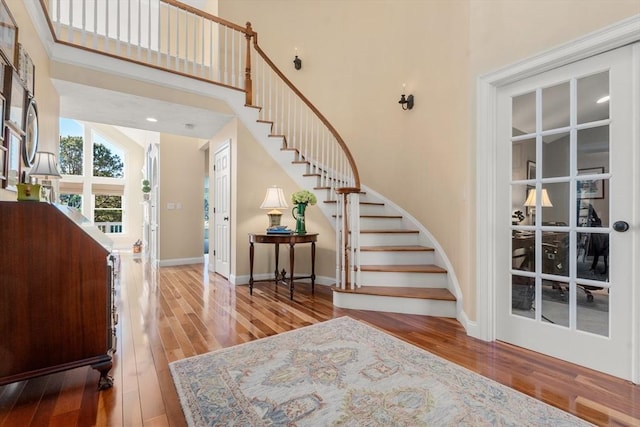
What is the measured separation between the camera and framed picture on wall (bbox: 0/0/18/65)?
165cm

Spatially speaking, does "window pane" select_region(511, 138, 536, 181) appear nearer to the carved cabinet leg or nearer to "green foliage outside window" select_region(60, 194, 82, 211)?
the carved cabinet leg

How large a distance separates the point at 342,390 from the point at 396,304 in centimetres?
148

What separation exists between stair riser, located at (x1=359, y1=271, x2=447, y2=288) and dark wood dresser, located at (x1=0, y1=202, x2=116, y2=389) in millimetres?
2369

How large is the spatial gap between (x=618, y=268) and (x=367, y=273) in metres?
2.00

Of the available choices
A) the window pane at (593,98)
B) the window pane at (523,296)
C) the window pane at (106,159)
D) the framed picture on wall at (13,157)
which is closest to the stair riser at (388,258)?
the window pane at (523,296)

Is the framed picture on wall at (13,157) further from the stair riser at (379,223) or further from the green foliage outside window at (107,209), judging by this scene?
the green foliage outside window at (107,209)

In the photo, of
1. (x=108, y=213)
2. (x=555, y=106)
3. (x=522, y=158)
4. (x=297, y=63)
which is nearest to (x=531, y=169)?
(x=522, y=158)

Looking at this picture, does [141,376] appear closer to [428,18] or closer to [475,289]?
[475,289]

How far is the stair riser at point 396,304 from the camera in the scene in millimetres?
2840

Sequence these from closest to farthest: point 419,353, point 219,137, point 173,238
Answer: point 419,353 → point 219,137 → point 173,238

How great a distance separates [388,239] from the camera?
375cm

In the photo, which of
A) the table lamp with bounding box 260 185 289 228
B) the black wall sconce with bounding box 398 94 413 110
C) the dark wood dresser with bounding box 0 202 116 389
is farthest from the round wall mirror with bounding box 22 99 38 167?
the black wall sconce with bounding box 398 94 413 110

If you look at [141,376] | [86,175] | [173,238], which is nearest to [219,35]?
[173,238]

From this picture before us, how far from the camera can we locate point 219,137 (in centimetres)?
481
